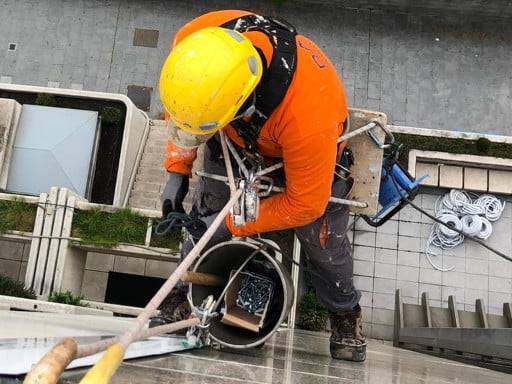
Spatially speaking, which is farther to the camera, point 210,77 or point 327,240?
point 327,240

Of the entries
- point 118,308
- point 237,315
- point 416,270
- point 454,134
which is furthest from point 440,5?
point 237,315

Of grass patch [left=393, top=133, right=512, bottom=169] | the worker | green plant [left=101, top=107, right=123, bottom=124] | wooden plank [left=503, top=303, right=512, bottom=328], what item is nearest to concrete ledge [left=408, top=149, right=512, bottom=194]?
grass patch [left=393, top=133, right=512, bottom=169]

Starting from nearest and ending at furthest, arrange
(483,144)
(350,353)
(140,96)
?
(350,353)
(483,144)
(140,96)

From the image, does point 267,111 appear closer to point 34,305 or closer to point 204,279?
point 204,279

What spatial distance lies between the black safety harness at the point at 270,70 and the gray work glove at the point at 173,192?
2.50 feet

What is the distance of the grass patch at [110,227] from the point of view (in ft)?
22.8

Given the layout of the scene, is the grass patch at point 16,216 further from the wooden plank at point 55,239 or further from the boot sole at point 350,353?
the boot sole at point 350,353

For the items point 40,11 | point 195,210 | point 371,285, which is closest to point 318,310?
point 371,285

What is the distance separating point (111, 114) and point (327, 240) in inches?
216

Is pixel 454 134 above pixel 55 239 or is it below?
above

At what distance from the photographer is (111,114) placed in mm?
8008

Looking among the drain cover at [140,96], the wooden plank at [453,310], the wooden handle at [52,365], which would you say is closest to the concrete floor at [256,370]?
the wooden handle at [52,365]

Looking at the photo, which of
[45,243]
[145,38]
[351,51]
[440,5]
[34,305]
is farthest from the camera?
[145,38]

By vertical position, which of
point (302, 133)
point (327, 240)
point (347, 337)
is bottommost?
point (347, 337)
